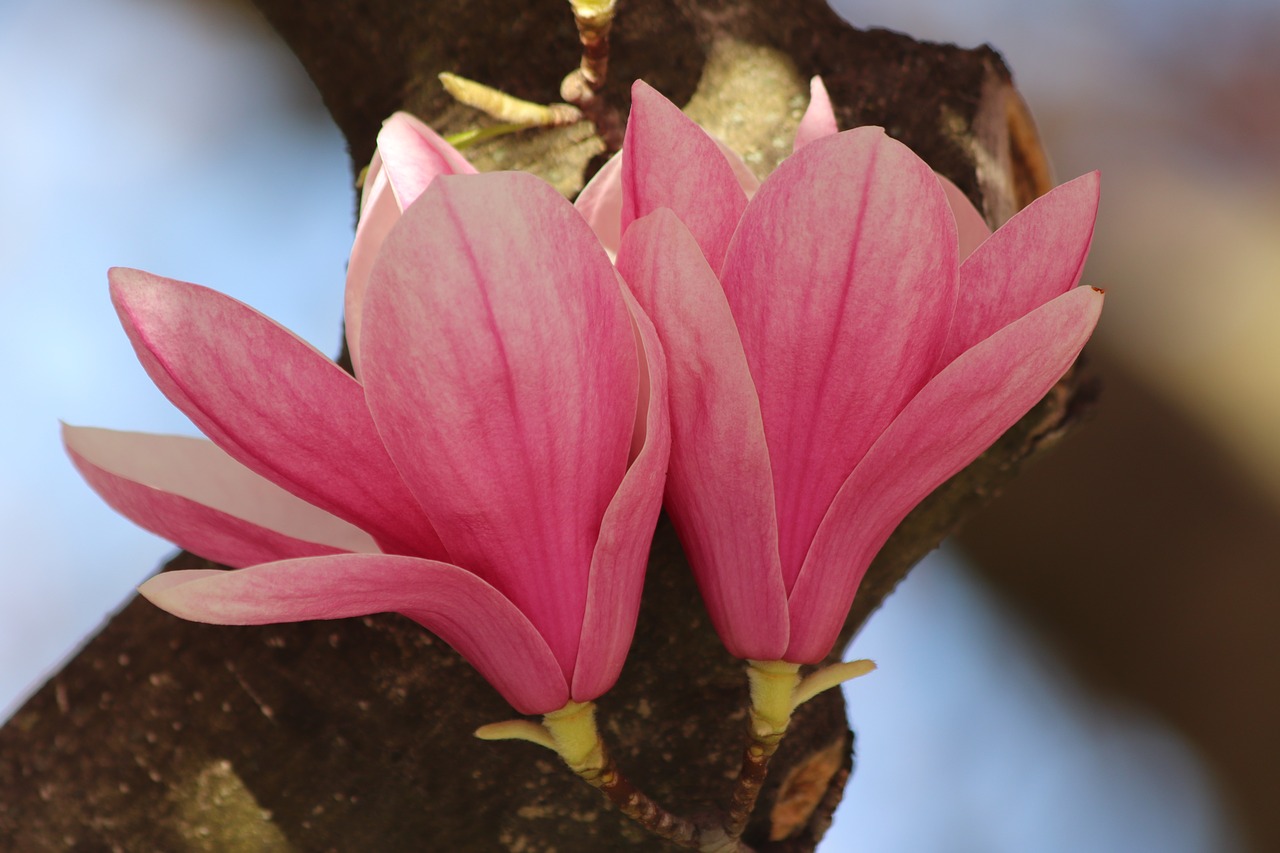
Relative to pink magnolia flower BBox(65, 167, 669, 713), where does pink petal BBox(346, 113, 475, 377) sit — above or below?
above

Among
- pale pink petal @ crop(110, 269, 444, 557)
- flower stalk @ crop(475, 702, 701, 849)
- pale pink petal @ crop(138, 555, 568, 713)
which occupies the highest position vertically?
pale pink petal @ crop(110, 269, 444, 557)

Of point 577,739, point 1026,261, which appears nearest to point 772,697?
point 577,739

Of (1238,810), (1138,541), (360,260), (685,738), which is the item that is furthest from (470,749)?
(1238,810)

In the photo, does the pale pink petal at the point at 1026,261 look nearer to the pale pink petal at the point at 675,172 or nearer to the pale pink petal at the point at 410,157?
the pale pink petal at the point at 675,172

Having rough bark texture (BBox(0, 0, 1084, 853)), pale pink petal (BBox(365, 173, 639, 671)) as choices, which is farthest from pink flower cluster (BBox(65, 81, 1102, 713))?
rough bark texture (BBox(0, 0, 1084, 853))

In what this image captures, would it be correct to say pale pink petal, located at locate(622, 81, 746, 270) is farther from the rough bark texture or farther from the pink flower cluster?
the rough bark texture

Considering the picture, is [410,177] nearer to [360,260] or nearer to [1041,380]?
[360,260]

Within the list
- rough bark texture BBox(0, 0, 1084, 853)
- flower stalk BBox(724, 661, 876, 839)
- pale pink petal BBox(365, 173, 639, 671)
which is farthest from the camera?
rough bark texture BBox(0, 0, 1084, 853)

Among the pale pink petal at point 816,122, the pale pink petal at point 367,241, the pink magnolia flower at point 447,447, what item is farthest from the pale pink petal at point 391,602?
the pale pink petal at point 816,122
